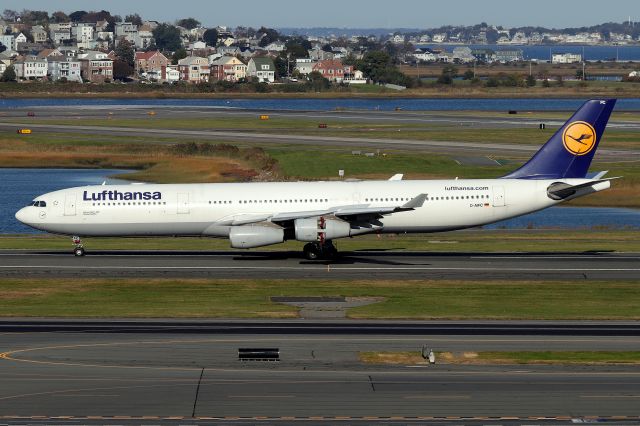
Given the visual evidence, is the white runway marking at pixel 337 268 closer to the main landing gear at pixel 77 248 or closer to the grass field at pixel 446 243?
the main landing gear at pixel 77 248

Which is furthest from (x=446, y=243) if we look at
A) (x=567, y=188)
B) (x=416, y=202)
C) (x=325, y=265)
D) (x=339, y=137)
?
(x=339, y=137)

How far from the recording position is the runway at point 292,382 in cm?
3039

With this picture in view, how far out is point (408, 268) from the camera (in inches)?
2258

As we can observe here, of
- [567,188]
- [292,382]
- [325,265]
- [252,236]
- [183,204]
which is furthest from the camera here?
[183,204]

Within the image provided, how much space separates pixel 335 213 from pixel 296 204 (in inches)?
122

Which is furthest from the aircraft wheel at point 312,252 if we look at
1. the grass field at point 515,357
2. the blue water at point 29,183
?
the blue water at point 29,183

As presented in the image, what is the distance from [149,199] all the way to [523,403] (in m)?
33.5

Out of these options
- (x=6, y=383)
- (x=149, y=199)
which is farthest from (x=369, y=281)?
(x=6, y=383)

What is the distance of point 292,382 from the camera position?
33.7 m

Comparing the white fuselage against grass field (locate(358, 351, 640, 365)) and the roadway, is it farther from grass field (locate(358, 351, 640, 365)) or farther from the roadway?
grass field (locate(358, 351, 640, 365))

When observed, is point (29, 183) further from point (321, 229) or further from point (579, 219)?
point (321, 229)

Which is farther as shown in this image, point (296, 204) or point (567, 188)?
point (296, 204)

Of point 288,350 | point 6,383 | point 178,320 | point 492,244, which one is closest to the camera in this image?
point 6,383

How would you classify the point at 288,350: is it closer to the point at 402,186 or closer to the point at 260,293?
the point at 260,293
